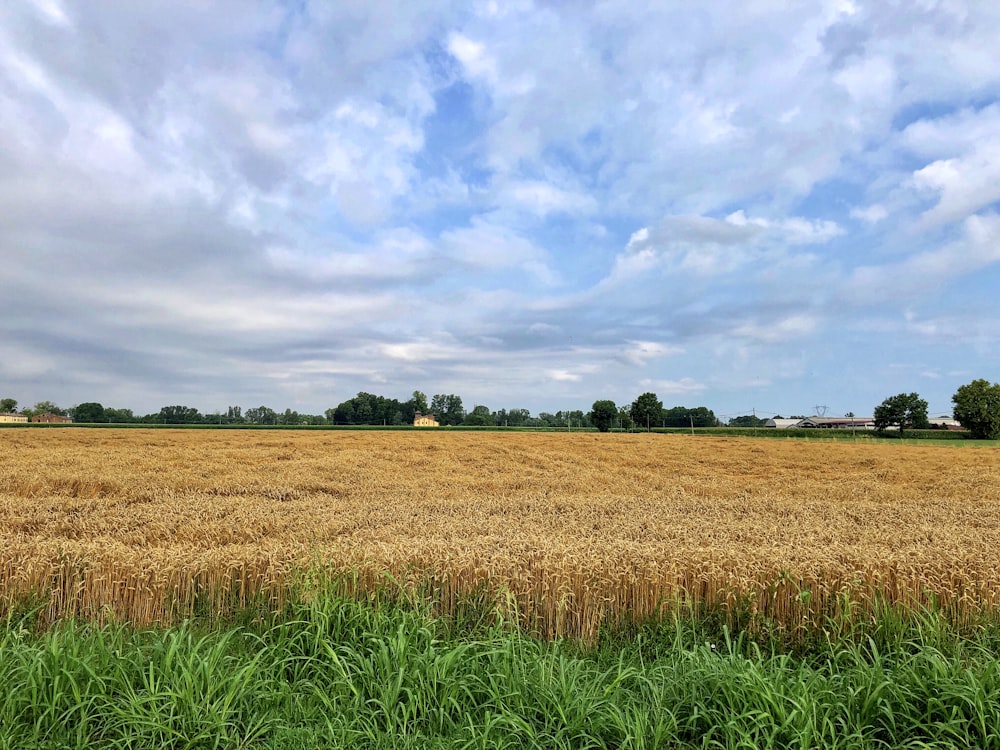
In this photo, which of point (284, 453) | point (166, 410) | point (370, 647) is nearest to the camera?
point (370, 647)

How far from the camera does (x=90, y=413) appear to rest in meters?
111

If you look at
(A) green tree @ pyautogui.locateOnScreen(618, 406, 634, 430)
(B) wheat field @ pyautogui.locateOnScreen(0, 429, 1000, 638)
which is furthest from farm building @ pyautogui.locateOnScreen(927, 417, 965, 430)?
(B) wheat field @ pyautogui.locateOnScreen(0, 429, 1000, 638)

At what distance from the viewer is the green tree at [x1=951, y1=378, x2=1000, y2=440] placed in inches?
3546

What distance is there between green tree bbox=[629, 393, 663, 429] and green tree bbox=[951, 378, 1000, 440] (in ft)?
169

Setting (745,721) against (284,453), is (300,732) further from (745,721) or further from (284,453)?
(284,453)

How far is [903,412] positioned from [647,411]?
156 feet

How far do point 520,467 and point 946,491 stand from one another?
41.1 feet

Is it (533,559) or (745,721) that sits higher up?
(533,559)

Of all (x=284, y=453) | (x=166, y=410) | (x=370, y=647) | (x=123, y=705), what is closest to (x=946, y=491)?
(x=370, y=647)

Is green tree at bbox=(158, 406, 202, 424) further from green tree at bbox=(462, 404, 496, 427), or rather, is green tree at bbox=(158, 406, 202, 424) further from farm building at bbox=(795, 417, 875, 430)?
farm building at bbox=(795, 417, 875, 430)

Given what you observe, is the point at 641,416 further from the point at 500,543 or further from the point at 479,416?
the point at 500,543

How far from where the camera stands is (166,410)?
110750mm

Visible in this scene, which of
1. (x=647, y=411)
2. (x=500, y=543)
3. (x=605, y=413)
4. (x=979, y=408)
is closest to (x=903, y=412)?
(x=979, y=408)

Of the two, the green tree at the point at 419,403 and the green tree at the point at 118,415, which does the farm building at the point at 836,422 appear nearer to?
the green tree at the point at 419,403
